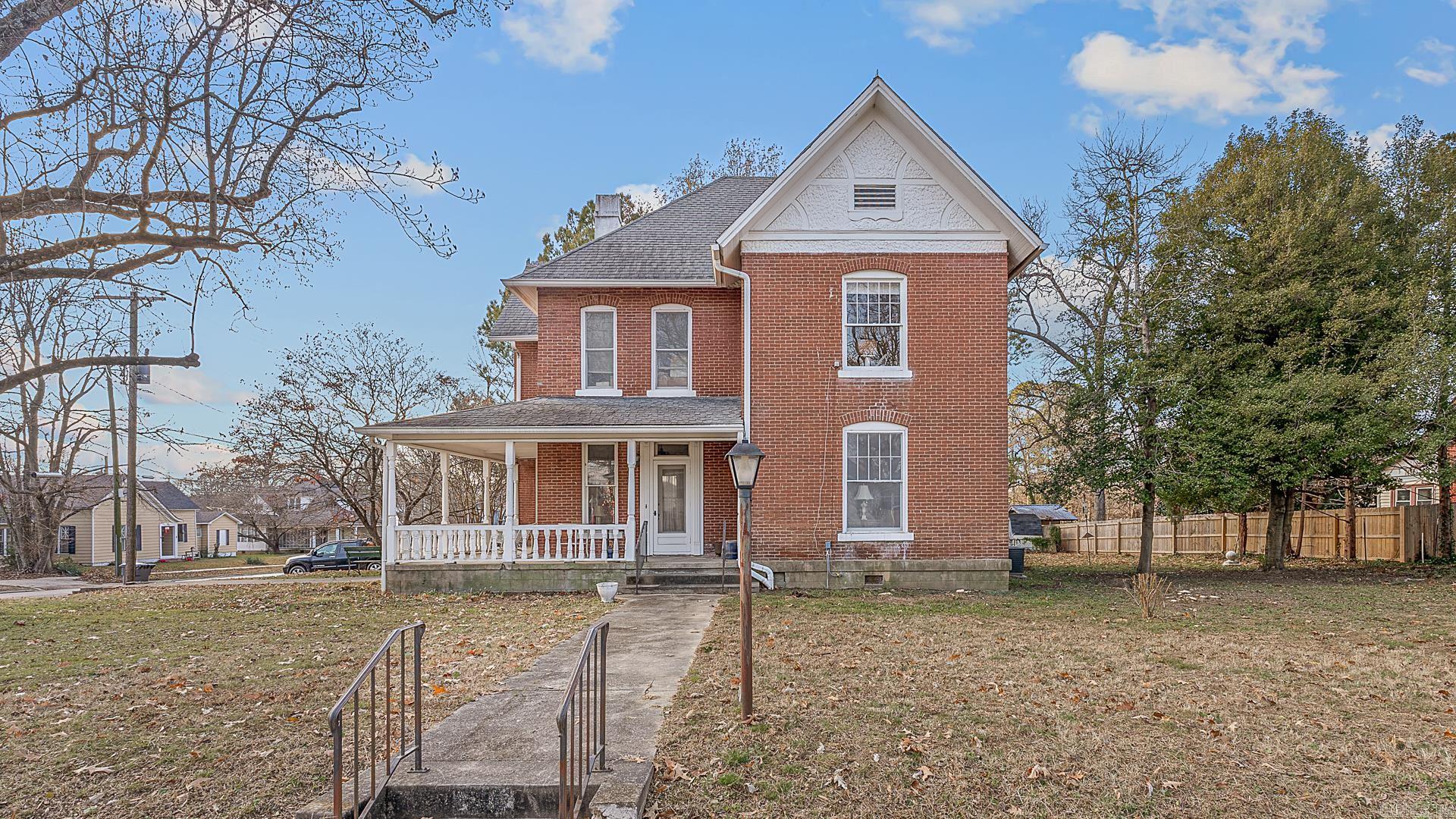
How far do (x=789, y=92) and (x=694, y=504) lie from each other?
317 inches

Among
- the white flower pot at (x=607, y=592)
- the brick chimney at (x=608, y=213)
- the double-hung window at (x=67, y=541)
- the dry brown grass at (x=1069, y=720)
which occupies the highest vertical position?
the brick chimney at (x=608, y=213)

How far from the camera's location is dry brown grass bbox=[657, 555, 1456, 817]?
223 inches

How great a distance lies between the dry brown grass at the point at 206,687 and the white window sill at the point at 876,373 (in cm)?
593

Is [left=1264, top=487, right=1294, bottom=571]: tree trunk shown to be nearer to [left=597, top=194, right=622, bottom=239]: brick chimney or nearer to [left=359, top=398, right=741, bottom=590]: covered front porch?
[left=359, top=398, right=741, bottom=590]: covered front porch

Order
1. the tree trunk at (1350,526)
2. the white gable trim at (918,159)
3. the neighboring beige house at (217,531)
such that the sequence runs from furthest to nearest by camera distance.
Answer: the neighboring beige house at (217,531)
the tree trunk at (1350,526)
the white gable trim at (918,159)

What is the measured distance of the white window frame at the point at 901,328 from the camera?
16.0 m

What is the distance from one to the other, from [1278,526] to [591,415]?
16.5 m

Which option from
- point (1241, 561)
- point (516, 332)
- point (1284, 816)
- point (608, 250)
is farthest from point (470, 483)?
point (1284, 816)

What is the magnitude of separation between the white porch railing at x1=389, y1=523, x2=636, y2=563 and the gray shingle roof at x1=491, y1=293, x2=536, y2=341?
5393 millimetres

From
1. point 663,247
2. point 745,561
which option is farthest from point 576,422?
point 745,561

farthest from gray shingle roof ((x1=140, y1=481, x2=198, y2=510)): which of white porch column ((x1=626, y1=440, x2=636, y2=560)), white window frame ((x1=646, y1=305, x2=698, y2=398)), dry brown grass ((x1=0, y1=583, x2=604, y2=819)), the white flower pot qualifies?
the white flower pot

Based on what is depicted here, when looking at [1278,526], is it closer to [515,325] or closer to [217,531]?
[515,325]

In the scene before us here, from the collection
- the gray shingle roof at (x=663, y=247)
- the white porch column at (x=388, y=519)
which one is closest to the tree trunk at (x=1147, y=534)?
the gray shingle roof at (x=663, y=247)

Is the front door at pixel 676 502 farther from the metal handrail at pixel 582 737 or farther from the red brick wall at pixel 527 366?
the metal handrail at pixel 582 737
